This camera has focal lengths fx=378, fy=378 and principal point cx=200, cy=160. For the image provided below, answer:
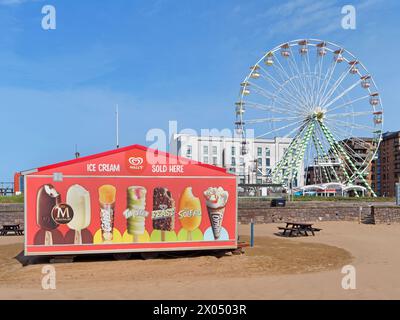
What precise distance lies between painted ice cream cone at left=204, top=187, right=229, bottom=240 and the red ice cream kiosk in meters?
0.04

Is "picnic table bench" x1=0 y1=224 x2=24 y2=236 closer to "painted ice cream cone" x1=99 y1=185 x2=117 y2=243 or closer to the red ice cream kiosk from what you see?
the red ice cream kiosk

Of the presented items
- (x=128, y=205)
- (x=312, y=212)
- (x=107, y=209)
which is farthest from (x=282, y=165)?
(x=107, y=209)

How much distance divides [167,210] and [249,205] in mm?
17124

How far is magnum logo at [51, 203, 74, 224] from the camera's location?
13211 mm

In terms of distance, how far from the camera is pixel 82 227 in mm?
13359

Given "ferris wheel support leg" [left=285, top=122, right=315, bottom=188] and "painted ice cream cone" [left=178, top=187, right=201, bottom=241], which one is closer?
"painted ice cream cone" [left=178, top=187, right=201, bottom=241]

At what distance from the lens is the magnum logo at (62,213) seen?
1321cm

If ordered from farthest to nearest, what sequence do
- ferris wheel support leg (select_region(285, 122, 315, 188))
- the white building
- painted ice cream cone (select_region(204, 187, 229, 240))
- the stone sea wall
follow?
the white building
ferris wheel support leg (select_region(285, 122, 315, 188))
the stone sea wall
painted ice cream cone (select_region(204, 187, 229, 240))

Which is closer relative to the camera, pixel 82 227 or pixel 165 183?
pixel 82 227

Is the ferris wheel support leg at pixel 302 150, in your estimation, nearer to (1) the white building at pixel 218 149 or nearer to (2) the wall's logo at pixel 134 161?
(2) the wall's logo at pixel 134 161

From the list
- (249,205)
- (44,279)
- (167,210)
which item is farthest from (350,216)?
(44,279)

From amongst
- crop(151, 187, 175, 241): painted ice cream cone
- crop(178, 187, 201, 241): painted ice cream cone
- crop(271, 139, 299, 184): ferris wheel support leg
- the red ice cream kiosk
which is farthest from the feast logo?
crop(271, 139, 299, 184): ferris wheel support leg

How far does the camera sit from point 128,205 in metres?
13.8
